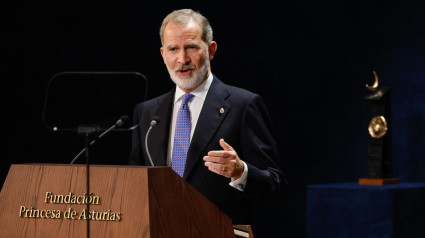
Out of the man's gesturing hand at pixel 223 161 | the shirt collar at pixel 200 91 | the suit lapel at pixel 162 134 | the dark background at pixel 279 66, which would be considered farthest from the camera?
the dark background at pixel 279 66

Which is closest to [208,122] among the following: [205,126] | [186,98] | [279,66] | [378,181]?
[205,126]

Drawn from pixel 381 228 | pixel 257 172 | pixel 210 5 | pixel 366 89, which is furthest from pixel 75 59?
pixel 257 172

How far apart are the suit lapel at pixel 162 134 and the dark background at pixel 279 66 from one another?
7.88 feet

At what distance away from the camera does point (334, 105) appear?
190 inches

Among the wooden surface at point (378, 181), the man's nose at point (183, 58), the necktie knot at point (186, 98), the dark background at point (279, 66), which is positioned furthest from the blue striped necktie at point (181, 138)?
the dark background at point (279, 66)

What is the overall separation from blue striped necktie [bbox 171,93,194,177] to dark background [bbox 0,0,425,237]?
8.20 ft

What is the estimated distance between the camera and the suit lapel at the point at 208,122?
228cm

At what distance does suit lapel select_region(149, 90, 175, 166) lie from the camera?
2.37 meters

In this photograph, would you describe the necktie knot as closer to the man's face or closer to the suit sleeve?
the man's face

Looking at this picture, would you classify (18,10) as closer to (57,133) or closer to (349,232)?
(57,133)

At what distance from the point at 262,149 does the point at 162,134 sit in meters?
0.37

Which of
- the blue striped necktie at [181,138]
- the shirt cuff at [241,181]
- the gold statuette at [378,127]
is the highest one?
the gold statuette at [378,127]

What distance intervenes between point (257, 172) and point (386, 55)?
279cm

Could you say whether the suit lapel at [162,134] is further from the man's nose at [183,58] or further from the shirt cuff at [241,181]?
the shirt cuff at [241,181]
